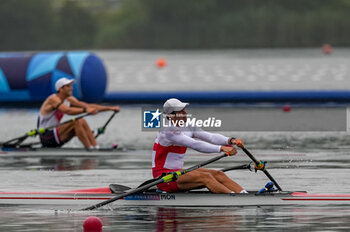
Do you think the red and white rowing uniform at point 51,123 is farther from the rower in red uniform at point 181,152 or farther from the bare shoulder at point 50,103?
the rower in red uniform at point 181,152

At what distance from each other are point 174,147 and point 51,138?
774cm

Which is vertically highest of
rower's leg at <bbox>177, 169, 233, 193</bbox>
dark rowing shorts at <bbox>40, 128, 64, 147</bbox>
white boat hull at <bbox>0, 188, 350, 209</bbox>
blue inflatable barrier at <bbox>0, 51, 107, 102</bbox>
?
blue inflatable barrier at <bbox>0, 51, 107, 102</bbox>

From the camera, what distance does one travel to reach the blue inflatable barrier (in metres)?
32.7

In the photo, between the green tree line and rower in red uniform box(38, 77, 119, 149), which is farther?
the green tree line

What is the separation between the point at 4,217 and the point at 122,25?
330ft

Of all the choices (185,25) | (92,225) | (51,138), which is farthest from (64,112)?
(185,25)

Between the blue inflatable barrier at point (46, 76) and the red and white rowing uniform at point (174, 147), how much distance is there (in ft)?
61.8

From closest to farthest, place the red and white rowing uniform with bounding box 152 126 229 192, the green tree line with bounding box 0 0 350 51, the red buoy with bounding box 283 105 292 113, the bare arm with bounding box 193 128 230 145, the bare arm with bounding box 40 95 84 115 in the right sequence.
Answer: the red and white rowing uniform with bounding box 152 126 229 192 < the bare arm with bounding box 193 128 230 145 < the bare arm with bounding box 40 95 84 115 < the red buoy with bounding box 283 105 292 113 < the green tree line with bounding box 0 0 350 51

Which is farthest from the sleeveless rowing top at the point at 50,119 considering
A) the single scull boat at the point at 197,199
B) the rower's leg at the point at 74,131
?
the single scull boat at the point at 197,199

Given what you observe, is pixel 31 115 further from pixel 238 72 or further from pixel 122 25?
pixel 122 25

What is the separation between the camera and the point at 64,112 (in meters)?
21.0

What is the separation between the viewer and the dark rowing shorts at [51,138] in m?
21.1

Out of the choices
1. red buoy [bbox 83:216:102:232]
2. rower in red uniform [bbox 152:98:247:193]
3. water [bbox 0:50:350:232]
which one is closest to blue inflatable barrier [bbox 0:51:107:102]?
water [bbox 0:50:350:232]

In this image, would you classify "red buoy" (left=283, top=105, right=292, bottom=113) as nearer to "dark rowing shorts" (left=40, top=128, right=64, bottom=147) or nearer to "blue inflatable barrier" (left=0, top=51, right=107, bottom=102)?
"blue inflatable barrier" (left=0, top=51, right=107, bottom=102)
